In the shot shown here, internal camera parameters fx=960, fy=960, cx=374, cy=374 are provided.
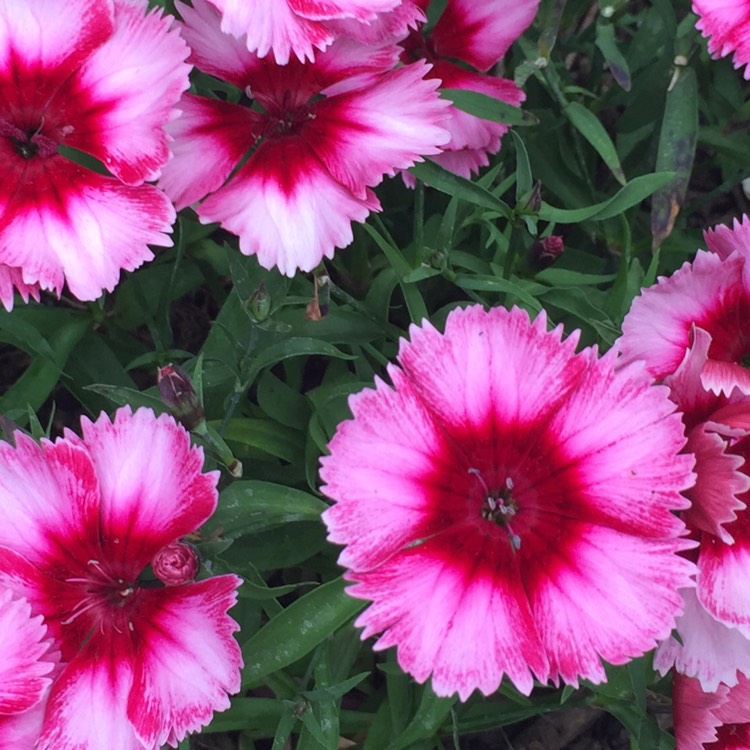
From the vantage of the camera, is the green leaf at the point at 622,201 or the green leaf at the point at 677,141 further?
the green leaf at the point at 677,141

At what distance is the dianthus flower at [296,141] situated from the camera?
1.14 metres

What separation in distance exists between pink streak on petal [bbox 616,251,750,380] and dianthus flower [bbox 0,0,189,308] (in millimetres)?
559

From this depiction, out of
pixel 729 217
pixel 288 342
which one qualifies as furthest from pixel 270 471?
pixel 729 217

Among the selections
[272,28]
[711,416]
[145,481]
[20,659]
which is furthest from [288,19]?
[20,659]

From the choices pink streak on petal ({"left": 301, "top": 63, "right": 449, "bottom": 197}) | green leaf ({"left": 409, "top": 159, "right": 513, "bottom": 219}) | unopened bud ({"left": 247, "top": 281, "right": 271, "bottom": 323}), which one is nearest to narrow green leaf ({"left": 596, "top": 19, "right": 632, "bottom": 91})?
green leaf ({"left": 409, "top": 159, "right": 513, "bottom": 219})

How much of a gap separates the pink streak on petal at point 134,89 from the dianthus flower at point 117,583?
0.98 feet

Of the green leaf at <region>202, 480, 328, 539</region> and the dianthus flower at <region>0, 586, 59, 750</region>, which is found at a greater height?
the green leaf at <region>202, 480, 328, 539</region>

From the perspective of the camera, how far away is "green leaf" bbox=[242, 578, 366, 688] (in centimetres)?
122

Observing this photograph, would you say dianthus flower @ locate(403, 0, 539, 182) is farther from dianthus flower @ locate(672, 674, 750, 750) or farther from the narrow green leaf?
dianthus flower @ locate(672, 674, 750, 750)

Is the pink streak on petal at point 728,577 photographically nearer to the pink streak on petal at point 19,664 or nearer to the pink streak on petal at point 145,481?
the pink streak on petal at point 145,481

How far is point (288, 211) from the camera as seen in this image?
114 centimetres

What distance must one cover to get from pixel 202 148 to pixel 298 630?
622 mm

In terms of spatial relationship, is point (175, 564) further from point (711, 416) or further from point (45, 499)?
point (711, 416)

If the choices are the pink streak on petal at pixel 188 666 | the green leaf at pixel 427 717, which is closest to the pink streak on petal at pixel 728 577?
the green leaf at pixel 427 717
